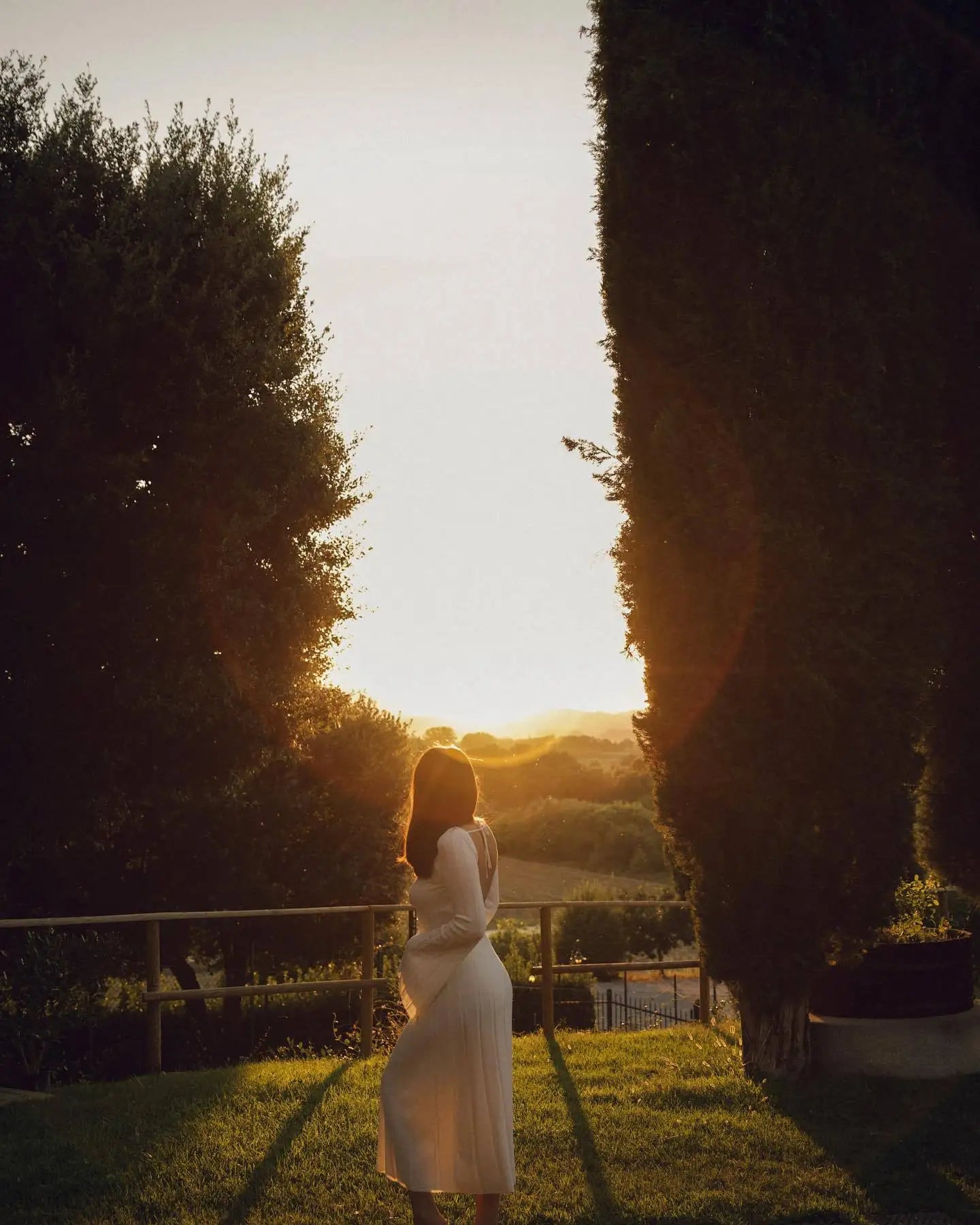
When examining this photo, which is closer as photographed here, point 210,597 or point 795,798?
point 795,798

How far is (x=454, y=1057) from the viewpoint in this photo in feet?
12.8

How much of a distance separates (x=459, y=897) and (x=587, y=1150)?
2.23 meters

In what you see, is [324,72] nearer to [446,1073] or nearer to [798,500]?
[798,500]

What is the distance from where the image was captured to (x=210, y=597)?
1056cm

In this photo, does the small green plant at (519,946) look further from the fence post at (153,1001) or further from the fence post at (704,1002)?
the fence post at (153,1001)

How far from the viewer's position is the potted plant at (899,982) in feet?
23.8

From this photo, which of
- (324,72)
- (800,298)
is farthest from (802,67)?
(324,72)

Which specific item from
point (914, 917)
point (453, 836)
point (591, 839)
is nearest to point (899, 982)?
point (914, 917)

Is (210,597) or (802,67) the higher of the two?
(802,67)

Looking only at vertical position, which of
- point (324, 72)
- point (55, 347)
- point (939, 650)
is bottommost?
point (939, 650)

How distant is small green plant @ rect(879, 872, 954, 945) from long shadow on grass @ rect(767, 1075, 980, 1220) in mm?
1012

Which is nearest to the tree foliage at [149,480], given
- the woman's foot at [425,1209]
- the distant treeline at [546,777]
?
the woman's foot at [425,1209]

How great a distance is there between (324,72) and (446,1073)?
24.5 feet

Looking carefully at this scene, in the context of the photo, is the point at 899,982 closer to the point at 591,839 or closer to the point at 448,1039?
the point at 448,1039
